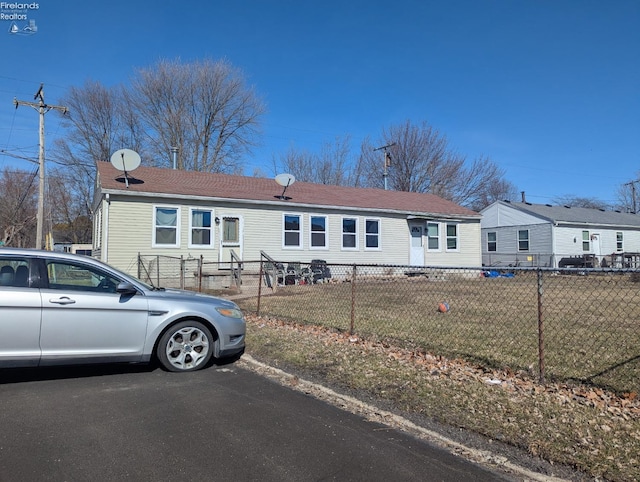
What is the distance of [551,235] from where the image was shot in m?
29.3

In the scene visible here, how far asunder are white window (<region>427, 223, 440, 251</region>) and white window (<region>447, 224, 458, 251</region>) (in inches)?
26.6

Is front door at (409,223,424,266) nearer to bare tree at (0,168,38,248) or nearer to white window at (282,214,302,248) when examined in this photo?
white window at (282,214,302,248)

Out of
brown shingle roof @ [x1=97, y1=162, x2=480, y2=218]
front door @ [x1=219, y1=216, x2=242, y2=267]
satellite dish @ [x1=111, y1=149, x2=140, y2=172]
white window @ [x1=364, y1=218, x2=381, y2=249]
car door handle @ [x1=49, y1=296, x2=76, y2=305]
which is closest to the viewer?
car door handle @ [x1=49, y1=296, x2=76, y2=305]

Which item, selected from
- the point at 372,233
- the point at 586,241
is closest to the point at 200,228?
the point at 372,233

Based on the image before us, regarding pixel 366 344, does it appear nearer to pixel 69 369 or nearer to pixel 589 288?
pixel 69 369

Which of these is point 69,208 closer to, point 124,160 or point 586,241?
point 124,160

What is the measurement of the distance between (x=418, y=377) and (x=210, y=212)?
43.2ft

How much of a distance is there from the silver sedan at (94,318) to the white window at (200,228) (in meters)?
11.2

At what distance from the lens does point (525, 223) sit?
31.1 m

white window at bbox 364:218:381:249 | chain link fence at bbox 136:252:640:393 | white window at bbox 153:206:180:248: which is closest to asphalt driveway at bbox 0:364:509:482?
chain link fence at bbox 136:252:640:393

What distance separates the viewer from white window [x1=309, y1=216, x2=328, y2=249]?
19344 mm

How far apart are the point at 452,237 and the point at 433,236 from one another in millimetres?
1134

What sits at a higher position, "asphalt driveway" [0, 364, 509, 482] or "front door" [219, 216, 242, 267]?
"front door" [219, 216, 242, 267]

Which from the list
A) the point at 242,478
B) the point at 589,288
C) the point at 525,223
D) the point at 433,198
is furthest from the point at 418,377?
the point at 525,223
